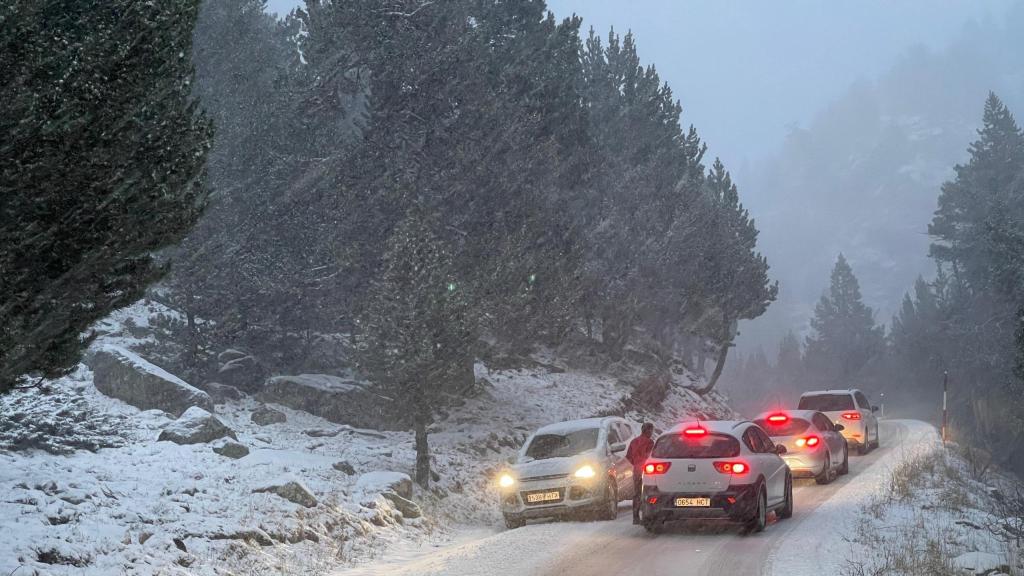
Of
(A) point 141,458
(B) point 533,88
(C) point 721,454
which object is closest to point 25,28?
(A) point 141,458

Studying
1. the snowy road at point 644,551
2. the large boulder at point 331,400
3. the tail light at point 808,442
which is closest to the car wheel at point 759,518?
the snowy road at point 644,551

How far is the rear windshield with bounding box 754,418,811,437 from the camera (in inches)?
738

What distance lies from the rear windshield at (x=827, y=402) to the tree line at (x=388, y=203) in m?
7.46

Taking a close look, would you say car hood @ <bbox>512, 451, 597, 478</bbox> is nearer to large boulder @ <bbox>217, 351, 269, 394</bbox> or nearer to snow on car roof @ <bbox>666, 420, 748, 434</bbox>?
snow on car roof @ <bbox>666, 420, 748, 434</bbox>

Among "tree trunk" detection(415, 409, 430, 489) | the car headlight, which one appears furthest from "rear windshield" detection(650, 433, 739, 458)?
"tree trunk" detection(415, 409, 430, 489)

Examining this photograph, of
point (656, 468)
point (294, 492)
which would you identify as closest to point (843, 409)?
point (656, 468)

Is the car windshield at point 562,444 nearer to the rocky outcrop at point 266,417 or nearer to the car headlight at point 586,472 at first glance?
the car headlight at point 586,472

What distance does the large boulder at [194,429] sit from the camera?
1557cm

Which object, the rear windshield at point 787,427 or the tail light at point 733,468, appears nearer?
the tail light at point 733,468

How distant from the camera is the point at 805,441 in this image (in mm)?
18547

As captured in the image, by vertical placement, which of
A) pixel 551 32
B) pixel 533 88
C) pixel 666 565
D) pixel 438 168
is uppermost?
pixel 551 32

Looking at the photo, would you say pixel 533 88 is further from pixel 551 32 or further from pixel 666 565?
pixel 666 565

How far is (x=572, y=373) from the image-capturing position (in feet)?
113

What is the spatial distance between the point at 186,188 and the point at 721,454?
8.16m
